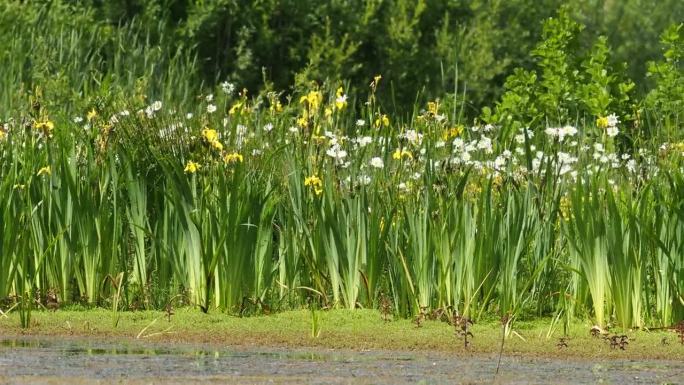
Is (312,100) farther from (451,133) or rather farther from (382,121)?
(451,133)

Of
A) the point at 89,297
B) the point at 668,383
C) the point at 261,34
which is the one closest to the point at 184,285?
the point at 89,297

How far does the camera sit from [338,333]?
26.9ft

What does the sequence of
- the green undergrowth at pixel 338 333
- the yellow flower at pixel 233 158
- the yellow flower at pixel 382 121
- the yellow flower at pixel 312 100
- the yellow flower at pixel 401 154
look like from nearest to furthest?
the green undergrowth at pixel 338 333 < the yellow flower at pixel 233 158 < the yellow flower at pixel 401 154 < the yellow flower at pixel 312 100 < the yellow flower at pixel 382 121

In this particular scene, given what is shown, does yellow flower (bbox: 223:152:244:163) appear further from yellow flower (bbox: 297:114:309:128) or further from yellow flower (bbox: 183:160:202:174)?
yellow flower (bbox: 297:114:309:128)

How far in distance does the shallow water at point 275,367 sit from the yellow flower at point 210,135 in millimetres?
1604

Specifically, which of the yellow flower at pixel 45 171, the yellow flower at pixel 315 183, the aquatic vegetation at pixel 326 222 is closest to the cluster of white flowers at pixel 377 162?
the aquatic vegetation at pixel 326 222

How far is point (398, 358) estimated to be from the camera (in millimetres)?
7496

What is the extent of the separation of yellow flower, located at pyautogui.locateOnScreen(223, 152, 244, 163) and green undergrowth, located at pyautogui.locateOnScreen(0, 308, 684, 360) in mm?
987

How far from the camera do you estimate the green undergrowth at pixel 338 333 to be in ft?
25.8

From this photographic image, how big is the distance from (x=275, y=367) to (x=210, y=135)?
2315mm

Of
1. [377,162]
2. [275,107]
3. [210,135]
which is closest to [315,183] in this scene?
[377,162]

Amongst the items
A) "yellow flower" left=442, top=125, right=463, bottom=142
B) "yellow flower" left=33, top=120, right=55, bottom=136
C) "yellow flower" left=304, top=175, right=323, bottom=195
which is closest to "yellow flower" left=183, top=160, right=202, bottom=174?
"yellow flower" left=304, top=175, right=323, bottom=195

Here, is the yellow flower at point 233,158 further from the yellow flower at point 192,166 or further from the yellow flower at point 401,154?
the yellow flower at point 401,154

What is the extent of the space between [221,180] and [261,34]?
39.1ft
